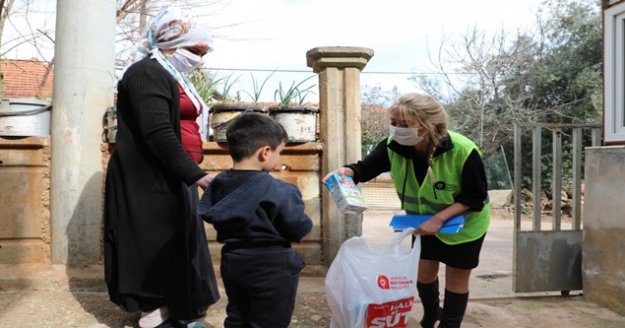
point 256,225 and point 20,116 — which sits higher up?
point 20,116

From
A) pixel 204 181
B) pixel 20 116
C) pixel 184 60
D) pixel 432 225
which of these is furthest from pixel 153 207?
pixel 20 116

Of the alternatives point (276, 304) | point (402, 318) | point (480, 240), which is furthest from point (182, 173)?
point (480, 240)

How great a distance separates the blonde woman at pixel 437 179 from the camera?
2.50 metres

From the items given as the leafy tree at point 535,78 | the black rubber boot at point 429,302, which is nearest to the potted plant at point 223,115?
the black rubber boot at point 429,302

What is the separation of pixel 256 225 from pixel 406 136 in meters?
0.91

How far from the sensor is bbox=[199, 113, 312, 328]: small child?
2.01 metres

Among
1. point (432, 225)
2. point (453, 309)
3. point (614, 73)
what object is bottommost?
point (453, 309)

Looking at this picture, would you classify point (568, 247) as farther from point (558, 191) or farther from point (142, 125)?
point (142, 125)

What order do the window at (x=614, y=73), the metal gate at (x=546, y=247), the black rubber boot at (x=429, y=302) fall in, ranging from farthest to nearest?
the metal gate at (x=546, y=247), the window at (x=614, y=73), the black rubber boot at (x=429, y=302)

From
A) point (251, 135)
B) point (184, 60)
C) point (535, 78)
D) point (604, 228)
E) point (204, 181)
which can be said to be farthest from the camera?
point (535, 78)

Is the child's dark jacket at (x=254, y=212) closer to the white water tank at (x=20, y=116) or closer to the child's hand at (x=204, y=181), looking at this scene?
the child's hand at (x=204, y=181)

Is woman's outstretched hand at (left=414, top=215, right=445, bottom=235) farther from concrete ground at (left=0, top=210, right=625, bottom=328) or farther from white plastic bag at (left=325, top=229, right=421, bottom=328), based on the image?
concrete ground at (left=0, top=210, right=625, bottom=328)

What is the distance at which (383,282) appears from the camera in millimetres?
2424

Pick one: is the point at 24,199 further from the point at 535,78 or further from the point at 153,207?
the point at 535,78
